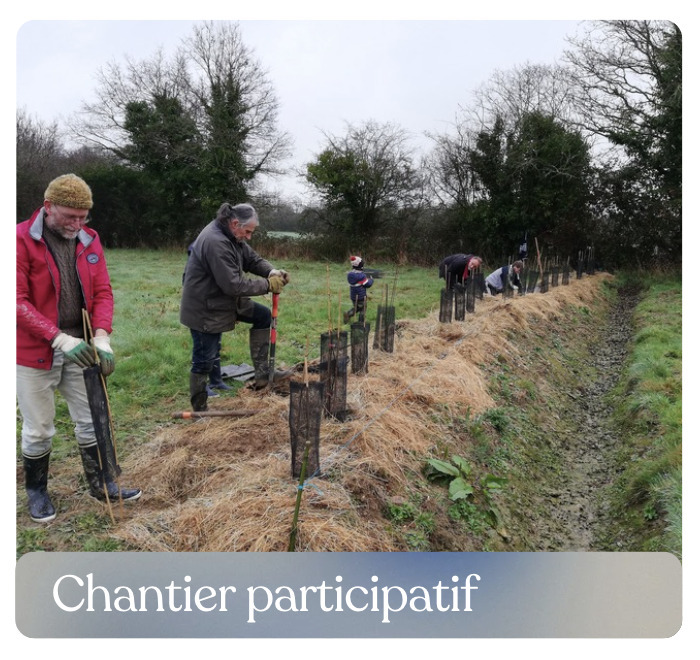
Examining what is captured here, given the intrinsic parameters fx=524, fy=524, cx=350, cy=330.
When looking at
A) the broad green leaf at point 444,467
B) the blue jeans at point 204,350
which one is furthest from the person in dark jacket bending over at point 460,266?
the broad green leaf at point 444,467

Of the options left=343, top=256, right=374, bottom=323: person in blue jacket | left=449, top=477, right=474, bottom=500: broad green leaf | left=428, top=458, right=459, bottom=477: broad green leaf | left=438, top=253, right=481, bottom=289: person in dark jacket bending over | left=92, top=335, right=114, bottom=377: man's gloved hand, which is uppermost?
→ left=438, top=253, right=481, bottom=289: person in dark jacket bending over

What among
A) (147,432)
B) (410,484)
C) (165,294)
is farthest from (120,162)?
(410,484)

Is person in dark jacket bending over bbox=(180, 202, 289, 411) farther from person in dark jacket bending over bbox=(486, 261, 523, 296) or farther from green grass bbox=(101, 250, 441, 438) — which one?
person in dark jacket bending over bbox=(486, 261, 523, 296)

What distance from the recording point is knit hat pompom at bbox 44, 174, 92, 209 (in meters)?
2.36

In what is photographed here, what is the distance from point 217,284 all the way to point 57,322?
1498mm

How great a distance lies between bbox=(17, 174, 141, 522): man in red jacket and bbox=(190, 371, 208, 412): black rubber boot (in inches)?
49.3

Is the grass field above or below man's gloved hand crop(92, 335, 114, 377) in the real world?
below

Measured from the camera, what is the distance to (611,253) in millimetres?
11539

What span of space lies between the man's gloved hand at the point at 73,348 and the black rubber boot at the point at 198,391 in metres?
1.60

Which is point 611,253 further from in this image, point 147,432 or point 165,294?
point 147,432

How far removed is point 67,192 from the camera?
2.38 meters

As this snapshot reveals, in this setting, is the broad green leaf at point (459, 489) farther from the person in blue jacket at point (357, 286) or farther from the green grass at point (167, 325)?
the person in blue jacket at point (357, 286)

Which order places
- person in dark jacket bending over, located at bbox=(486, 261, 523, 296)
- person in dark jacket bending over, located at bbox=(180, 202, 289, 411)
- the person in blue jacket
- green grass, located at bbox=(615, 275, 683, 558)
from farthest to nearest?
person in dark jacket bending over, located at bbox=(486, 261, 523, 296)
the person in blue jacket
person in dark jacket bending over, located at bbox=(180, 202, 289, 411)
green grass, located at bbox=(615, 275, 683, 558)

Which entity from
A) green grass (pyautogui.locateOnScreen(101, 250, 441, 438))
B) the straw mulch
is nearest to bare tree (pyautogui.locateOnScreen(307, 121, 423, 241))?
green grass (pyautogui.locateOnScreen(101, 250, 441, 438))
